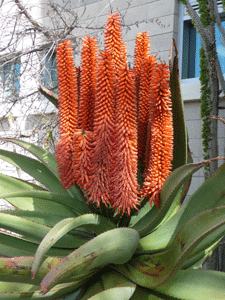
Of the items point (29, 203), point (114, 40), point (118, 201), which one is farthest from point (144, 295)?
point (114, 40)

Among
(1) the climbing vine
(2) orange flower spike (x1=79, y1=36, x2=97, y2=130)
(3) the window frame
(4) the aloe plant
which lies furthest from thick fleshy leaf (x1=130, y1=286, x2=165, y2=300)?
(3) the window frame

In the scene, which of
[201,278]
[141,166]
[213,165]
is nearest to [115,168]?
[141,166]

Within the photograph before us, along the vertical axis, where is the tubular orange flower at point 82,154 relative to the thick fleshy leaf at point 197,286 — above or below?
above

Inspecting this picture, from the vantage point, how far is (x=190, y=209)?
2.50ft

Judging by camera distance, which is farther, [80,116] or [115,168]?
[80,116]

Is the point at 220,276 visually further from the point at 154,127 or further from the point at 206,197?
the point at 154,127

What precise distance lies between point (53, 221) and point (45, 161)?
22 cm

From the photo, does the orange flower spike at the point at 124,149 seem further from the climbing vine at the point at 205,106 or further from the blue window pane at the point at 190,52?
the blue window pane at the point at 190,52

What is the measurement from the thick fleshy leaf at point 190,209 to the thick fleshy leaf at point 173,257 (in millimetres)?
32

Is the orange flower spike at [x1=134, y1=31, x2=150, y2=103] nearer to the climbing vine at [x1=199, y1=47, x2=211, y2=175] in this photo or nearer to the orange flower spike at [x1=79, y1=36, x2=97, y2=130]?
the orange flower spike at [x1=79, y1=36, x2=97, y2=130]

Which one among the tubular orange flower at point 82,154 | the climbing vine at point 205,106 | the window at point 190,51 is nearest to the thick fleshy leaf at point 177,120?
the tubular orange flower at point 82,154

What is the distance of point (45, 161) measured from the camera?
104cm

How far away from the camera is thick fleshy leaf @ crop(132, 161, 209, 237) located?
0.66 metres

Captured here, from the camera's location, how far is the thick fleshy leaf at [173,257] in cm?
56
